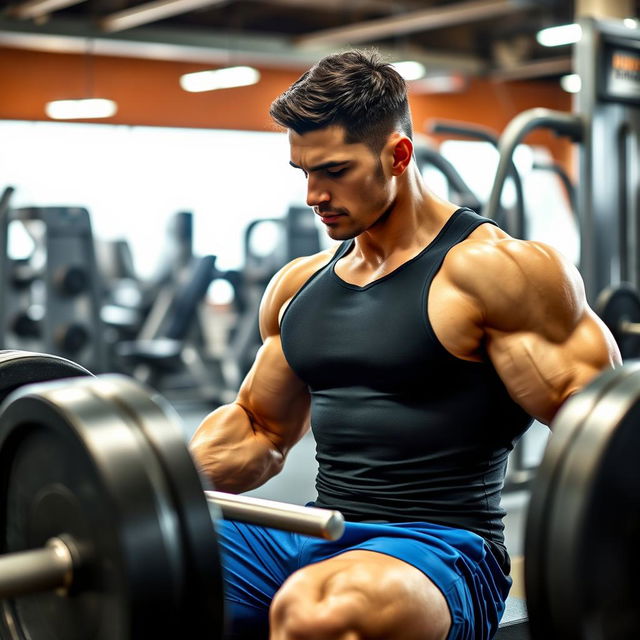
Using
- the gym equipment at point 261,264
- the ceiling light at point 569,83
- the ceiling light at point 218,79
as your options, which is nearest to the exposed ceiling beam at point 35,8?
the ceiling light at point 218,79

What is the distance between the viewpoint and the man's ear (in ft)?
6.11

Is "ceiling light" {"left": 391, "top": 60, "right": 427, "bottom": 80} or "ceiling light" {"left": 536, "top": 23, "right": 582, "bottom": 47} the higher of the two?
"ceiling light" {"left": 536, "top": 23, "right": 582, "bottom": 47}

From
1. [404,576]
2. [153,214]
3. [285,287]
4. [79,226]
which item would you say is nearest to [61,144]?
[153,214]

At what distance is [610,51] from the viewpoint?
4.10 m

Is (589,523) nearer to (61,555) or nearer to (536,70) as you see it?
(61,555)

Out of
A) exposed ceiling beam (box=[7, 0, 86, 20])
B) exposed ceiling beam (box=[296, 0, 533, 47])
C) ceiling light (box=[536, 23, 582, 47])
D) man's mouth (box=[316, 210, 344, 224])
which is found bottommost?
man's mouth (box=[316, 210, 344, 224])

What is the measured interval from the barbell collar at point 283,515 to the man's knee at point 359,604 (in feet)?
0.58

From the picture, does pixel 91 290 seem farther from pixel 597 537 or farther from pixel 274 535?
pixel 597 537

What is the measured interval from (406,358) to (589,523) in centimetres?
62

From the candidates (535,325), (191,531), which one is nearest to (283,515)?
(191,531)

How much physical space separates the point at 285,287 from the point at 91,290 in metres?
4.07

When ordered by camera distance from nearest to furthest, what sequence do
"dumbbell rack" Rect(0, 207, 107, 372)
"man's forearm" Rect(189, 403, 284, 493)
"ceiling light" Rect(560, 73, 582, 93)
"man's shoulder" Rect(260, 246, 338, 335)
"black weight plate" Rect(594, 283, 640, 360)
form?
"man's forearm" Rect(189, 403, 284, 493), "man's shoulder" Rect(260, 246, 338, 335), "black weight plate" Rect(594, 283, 640, 360), "dumbbell rack" Rect(0, 207, 107, 372), "ceiling light" Rect(560, 73, 582, 93)

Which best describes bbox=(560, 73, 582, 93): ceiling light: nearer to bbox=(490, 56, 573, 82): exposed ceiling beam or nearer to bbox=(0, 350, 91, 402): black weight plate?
bbox=(490, 56, 573, 82): exposed ceiling beam

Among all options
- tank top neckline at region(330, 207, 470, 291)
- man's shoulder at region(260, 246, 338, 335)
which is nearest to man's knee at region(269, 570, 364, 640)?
tank top neckline at region(330, 207, 470, 291)
